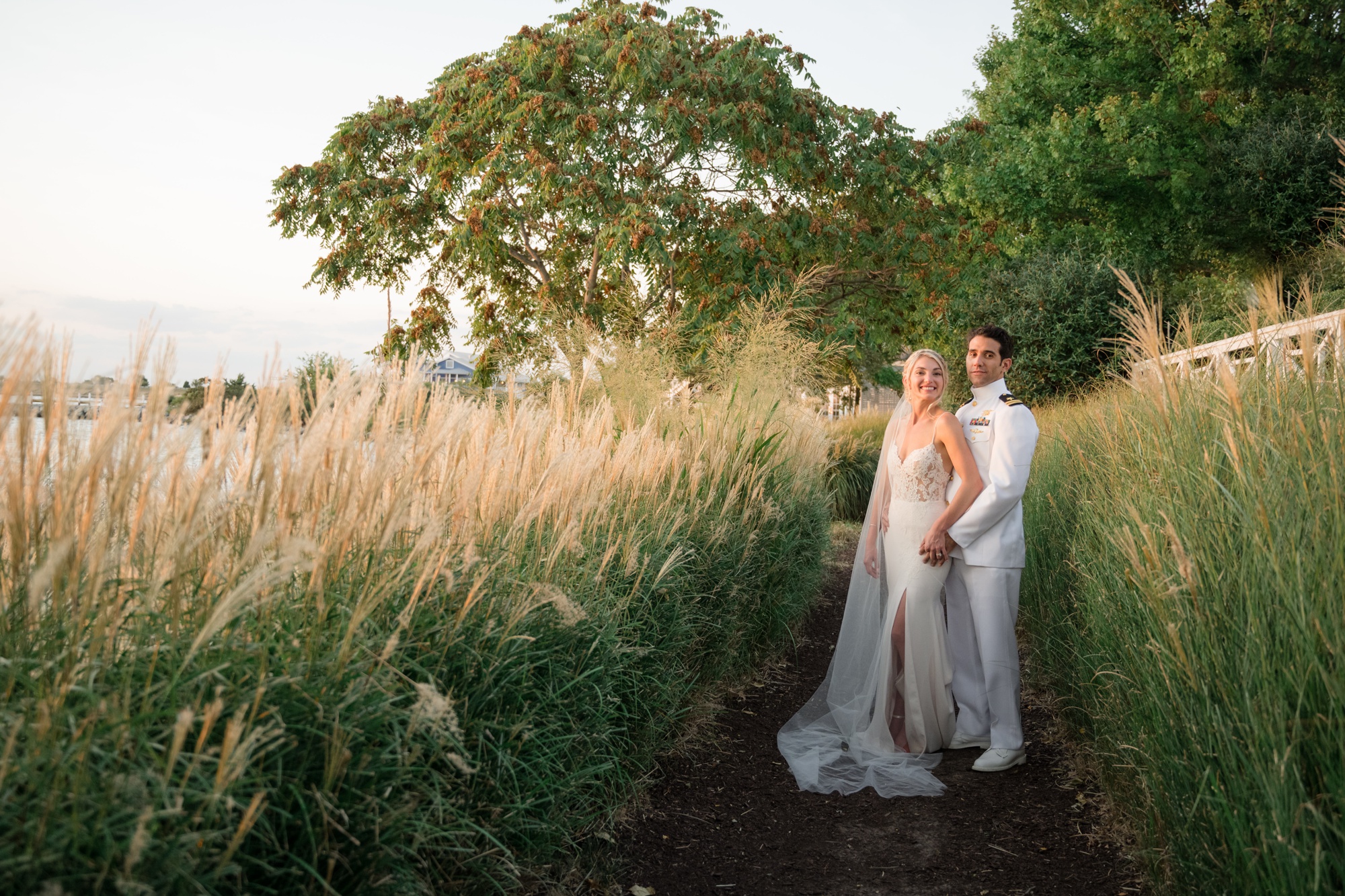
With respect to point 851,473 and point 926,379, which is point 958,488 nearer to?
point 926,379

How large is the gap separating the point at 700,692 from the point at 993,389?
220 cm

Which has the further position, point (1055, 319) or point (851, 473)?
point (1055, 319)

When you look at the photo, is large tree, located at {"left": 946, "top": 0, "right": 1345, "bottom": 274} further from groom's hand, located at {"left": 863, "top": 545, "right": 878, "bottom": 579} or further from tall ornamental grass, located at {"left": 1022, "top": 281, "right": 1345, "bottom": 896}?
tall ornamental grass, located at {"left": 1022, "top": 281, "right": 1345, "bottom": 896}

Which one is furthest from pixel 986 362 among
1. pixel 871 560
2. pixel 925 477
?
pixel 871 560

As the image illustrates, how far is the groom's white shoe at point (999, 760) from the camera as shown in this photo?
3.98 m

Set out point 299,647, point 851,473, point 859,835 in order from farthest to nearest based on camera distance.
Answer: point 851,473, point 859,835, point 299,647

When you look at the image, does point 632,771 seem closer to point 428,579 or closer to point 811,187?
point 428,579

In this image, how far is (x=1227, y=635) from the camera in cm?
204

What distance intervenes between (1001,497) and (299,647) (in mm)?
3402

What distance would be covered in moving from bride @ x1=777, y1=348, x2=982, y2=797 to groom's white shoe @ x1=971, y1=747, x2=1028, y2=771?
0.80 ft

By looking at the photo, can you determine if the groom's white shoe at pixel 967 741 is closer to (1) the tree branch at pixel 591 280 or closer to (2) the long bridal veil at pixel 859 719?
(2) the long bridal veil at pixel 859 719

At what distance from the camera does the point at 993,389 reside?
177 inches

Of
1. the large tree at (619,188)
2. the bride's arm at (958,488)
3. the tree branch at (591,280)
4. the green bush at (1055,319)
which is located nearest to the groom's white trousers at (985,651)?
the bride's arm at (958,488)

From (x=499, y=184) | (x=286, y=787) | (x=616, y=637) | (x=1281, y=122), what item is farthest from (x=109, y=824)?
(x=1281, y=122)
